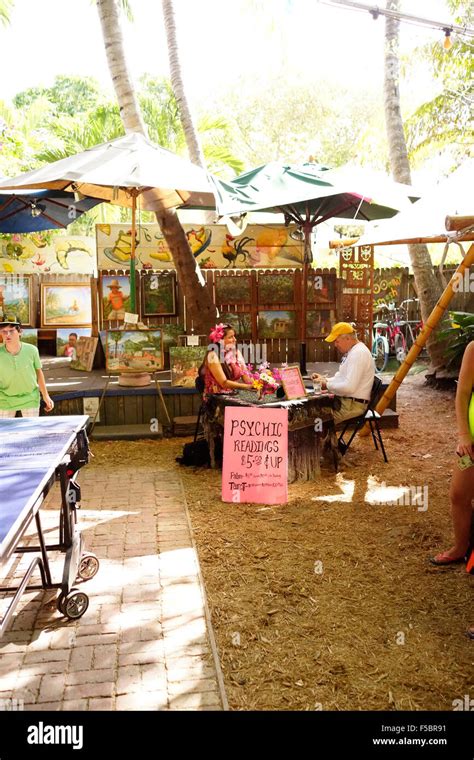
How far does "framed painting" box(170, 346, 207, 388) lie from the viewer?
872 centimetres

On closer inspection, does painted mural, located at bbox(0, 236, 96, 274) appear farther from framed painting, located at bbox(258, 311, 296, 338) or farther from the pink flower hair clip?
the pink flower hair clip

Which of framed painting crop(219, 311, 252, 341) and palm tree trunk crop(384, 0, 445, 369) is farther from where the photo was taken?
palm tree trunk crop(384, 0, 445, 369)

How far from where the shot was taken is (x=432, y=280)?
10977 mm

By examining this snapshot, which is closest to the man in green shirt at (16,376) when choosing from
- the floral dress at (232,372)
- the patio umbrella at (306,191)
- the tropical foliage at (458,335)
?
the floral dress at (232,372)

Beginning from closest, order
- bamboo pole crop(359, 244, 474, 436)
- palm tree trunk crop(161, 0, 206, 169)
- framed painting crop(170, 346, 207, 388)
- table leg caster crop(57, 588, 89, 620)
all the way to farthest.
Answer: table leg caster crop(57, 588, 89, 620) < bamboo pole crop(359, 244, 474, 436) < framed painting crop(170, 346, 207, 388) < palm tree trunk crop(161, 0, 206, 169)

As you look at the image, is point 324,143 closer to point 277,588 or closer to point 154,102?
point 154,102

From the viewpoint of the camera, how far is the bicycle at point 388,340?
1369cm

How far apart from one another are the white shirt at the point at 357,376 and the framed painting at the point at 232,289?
4.71m

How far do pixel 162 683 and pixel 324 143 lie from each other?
151 ft

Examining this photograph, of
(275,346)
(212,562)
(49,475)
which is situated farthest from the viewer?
(275,346)

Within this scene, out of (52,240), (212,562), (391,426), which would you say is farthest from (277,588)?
(52,240)

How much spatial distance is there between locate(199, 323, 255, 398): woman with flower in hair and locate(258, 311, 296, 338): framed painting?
4.10m

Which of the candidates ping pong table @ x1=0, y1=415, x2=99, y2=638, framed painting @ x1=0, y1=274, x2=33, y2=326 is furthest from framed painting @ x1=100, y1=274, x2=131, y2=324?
ping pong table @ x1=0, y1=415, x2=99, y2=638

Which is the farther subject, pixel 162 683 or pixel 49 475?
pixel 49 475
